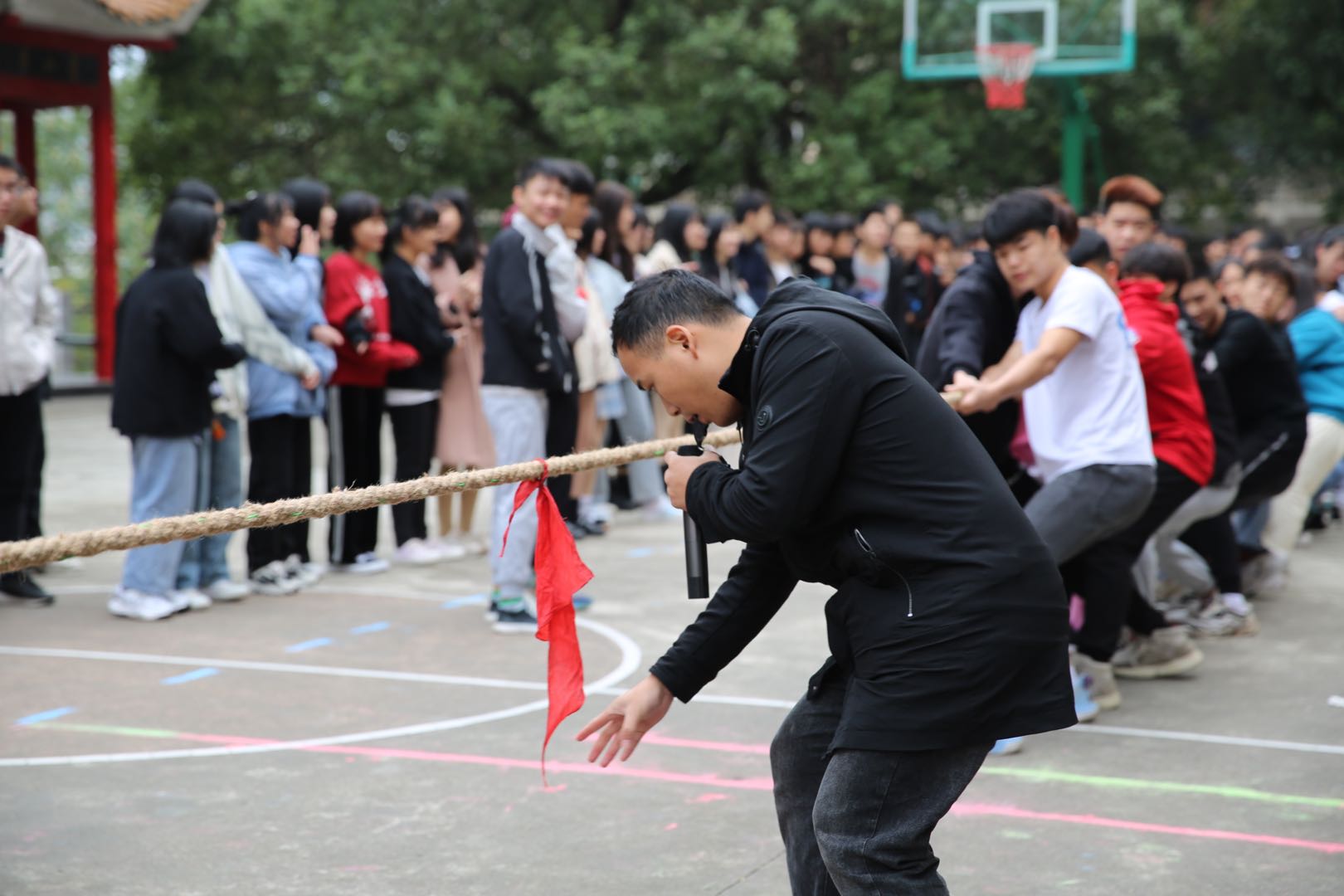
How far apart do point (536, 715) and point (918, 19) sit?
1475cm

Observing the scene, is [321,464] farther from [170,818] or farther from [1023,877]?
[1023,877]

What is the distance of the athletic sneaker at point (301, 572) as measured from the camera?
25.2ft

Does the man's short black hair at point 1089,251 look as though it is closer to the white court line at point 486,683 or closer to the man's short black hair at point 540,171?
the white court line at point 486,683

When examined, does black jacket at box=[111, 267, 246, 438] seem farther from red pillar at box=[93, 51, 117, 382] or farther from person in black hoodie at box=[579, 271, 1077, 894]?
red pillar at box=[93, 51, 117, 382]

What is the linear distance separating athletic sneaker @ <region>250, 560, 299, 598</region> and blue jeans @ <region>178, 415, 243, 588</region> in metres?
0.17

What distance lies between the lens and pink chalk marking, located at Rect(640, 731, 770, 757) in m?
5.02

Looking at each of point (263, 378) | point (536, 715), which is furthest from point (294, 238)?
point (536, 715)

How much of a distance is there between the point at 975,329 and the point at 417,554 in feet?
13.3

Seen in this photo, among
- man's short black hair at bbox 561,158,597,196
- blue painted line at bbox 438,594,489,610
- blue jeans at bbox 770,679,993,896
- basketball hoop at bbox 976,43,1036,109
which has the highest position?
basketball hoop at bbox 976,43,1036,109

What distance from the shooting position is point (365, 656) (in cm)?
628

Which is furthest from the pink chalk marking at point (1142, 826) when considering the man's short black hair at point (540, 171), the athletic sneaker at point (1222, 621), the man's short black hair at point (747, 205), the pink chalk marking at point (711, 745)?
the man's short black hair at point (747, 205)

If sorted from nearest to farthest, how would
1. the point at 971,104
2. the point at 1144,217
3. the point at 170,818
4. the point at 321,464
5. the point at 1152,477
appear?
the point at 170,818
the point at 1152,477
the point at 1144,217
the point at 321,464
the point at 971,104

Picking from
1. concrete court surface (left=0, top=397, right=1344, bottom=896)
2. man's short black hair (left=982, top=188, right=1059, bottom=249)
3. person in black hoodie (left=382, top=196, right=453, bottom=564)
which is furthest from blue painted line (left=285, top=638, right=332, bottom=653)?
man's short black hair (left=982, top=188, right=1059, bottom=249)

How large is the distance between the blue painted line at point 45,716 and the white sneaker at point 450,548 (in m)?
3.21
